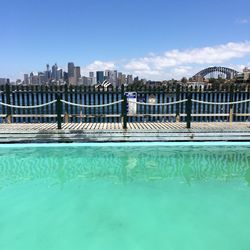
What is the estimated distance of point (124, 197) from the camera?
20.0 ft

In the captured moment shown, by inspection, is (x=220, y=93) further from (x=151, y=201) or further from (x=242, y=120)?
(x=151, y=201)

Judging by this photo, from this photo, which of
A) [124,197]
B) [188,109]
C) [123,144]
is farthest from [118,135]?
[124,197]

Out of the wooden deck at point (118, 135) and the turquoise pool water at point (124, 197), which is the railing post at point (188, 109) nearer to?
the wooden deck at point (118, 135)

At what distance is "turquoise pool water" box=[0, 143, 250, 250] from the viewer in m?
4.50

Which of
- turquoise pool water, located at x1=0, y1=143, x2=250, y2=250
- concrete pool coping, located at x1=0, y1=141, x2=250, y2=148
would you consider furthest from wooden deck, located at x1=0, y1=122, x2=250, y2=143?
turquoise pool water, located at x1=0, y1=143, x2=250, y2=250

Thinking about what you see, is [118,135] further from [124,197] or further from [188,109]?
[124,197]

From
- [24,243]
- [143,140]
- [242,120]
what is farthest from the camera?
[242,120]

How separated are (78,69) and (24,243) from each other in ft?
243

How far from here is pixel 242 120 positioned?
14.3 metres

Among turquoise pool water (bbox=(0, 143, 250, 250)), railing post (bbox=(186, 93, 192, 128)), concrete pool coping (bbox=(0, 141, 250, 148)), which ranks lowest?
turquoise pool water (bbox=(0, 143, 250, 250))

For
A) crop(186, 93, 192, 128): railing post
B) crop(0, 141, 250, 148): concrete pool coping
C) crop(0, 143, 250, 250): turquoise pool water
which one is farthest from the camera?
crop(186, 93, 192, 128): railing post

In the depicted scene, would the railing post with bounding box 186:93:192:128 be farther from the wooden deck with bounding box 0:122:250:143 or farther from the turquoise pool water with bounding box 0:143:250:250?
the turquoise pool water with bounding box 0:143:250:250

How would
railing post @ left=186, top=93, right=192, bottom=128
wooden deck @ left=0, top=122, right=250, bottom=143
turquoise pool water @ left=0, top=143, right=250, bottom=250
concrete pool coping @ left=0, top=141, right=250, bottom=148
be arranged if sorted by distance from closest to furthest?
turquoise pool water @ left=0, top=143, right=250, bottom=250
concrete pool coping @ left=0, top=141, right=250, bottom=148
wooden deck @ left=0, top=122, right=250, bottom=143
railing post @ left=186, top=93, right=192, bottom=128

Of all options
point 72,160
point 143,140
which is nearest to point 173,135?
point 143,140
